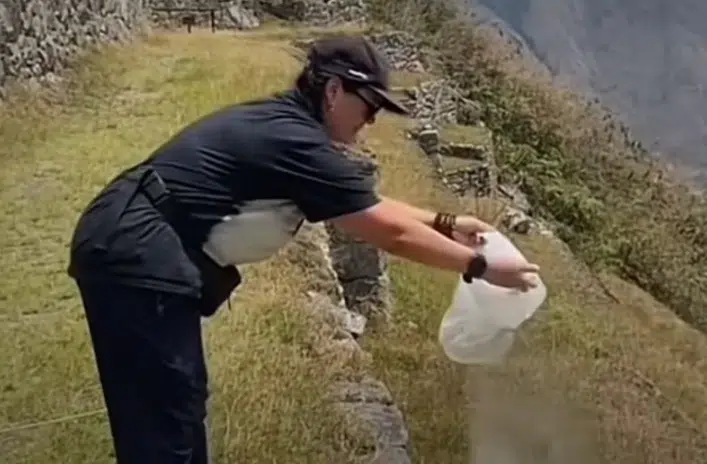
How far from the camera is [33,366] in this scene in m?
4.57

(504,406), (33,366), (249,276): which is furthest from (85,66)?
(504,406)

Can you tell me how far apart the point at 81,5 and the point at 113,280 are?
764cm

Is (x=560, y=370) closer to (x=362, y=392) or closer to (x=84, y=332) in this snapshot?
(x=362, y=392)

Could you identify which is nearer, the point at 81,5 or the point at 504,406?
the point at 504,406

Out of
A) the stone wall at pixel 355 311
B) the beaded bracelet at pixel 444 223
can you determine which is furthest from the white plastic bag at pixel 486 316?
the stone wall at pixel 355 311

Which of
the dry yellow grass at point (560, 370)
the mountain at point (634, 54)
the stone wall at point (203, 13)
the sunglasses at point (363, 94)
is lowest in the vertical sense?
the mountain at point (634, 54)

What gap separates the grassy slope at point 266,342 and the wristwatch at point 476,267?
50.8 inches

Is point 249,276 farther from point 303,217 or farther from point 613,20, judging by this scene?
point 613,20

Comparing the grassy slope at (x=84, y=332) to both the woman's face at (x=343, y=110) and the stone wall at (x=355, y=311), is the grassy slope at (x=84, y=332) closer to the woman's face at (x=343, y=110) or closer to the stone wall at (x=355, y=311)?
the stone wall at (x=355, y=311)

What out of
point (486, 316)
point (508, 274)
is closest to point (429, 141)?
point (486, 316)

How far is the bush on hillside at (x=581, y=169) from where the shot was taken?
1182cm

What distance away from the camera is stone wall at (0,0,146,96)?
8.01 m

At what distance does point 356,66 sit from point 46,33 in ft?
21.2

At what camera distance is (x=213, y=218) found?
108 inches
